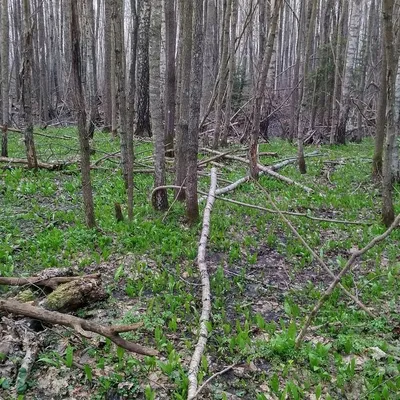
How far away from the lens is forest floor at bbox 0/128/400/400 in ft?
11.6

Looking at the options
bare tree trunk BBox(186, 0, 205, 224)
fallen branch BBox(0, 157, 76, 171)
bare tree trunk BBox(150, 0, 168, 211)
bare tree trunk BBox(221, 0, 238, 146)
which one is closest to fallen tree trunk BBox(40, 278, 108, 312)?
bare tree trunk BBox(186, 0, 205, 224)

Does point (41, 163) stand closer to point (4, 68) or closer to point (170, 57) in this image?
point (4, 68)

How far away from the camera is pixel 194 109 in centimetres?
621

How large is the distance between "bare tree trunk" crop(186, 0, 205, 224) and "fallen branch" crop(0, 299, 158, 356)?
2999mm

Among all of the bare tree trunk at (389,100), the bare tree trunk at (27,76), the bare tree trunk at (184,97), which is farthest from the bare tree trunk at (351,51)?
the bare tree trunk at (27,76)

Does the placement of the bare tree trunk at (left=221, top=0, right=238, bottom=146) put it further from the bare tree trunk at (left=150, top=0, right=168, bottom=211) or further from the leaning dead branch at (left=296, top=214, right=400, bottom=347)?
the leaning dead branch at (left=296, top=214, right=400, bottom=347)

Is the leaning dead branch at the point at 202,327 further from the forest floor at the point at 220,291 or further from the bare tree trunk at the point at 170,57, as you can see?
the bare tree trunk at the point at 170,57

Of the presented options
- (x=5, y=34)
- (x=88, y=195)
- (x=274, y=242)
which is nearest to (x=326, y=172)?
(x=274, y=242)

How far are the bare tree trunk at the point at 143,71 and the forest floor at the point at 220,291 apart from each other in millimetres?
5306

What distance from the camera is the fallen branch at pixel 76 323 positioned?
340 centimetres

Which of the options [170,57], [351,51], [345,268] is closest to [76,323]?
[345,268]

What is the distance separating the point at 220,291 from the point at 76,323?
1845 millimetres

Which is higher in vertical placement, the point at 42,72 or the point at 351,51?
the point at 351,51

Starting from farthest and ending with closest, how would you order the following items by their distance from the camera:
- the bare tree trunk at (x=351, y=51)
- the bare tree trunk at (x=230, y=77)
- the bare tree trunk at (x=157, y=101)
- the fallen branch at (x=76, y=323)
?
the bare tree trunk at (x=351, y=51)
the bare tree trunk at (x=230, y=77)
the bare tree trunk at (x=157, y=101)
the fallen branch at (x=76, y=323)
